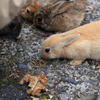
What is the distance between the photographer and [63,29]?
14.5 feet

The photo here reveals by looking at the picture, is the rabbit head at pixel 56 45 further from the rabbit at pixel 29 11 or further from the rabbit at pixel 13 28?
the rabbit at pixel 29 11

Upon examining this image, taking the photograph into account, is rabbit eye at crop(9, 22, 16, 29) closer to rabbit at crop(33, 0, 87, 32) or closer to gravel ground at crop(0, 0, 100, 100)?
gravel ground at crop(0, 0, 100, 100)

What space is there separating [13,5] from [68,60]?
6.11 feet

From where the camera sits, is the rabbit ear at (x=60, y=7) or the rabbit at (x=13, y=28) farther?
the rabbit ear at (x=60, y=7)

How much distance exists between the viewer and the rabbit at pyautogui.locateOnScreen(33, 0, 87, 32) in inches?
172

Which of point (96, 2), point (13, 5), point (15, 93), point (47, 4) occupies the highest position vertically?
point (13, 5)

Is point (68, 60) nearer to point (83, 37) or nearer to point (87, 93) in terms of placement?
point (83, 37)

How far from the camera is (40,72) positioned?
321cm

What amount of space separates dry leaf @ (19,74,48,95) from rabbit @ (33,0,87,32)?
5.47ft

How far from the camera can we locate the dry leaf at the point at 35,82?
2.78 meters

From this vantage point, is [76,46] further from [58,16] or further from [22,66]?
[58,16]

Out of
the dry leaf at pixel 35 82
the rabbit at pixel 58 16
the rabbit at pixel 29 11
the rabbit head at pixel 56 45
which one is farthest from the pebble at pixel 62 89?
the rabbit at pixel 29 11

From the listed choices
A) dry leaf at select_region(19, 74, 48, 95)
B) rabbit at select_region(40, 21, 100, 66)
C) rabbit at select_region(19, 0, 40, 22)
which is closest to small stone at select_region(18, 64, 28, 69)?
dry leaf at select_region(19, 74, 48, 95)

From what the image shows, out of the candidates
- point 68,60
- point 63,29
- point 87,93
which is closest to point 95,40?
point 68,60
